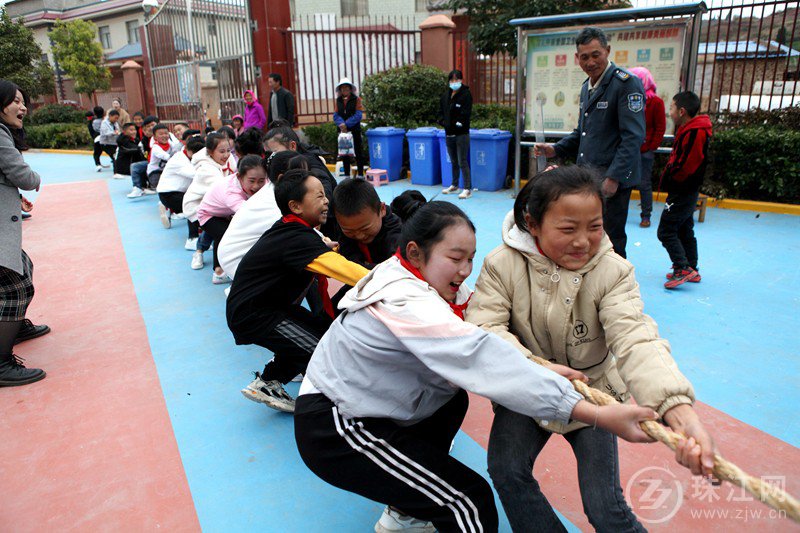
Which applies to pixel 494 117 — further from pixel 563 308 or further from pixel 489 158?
pixel 563 308

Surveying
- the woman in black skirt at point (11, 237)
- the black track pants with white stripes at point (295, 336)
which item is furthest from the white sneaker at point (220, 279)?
the black track pants with white stripes at point (295, 336)

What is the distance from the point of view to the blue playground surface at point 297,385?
7.59 feet

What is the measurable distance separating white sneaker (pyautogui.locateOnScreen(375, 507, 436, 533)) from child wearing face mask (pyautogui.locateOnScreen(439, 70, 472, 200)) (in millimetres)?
6035

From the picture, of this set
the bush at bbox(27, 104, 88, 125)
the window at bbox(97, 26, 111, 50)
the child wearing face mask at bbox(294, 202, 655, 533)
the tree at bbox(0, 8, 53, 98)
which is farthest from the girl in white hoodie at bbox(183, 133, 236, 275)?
the window at bbox(97, 26, 111, 50)

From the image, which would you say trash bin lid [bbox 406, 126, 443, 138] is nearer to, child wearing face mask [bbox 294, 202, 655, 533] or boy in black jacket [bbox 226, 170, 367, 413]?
boy in black jacket [bbox 226, 170, 367, 413]

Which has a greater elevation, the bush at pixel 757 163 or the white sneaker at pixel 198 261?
the bush at pixel 757 163

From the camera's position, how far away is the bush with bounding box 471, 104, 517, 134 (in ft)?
27.5

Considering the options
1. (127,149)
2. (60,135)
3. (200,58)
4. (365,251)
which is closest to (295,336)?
(365,251)

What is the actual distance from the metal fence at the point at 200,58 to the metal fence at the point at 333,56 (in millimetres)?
923

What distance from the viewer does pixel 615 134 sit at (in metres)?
3.76

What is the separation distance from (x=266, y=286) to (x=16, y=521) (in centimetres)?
133

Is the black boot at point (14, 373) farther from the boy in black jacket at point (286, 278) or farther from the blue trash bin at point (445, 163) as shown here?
the blue trash bin at point (445, 163)

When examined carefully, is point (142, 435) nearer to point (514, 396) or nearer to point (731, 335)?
point (514, 396)

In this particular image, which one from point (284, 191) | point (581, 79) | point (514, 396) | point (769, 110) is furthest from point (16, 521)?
point (769, 110)
